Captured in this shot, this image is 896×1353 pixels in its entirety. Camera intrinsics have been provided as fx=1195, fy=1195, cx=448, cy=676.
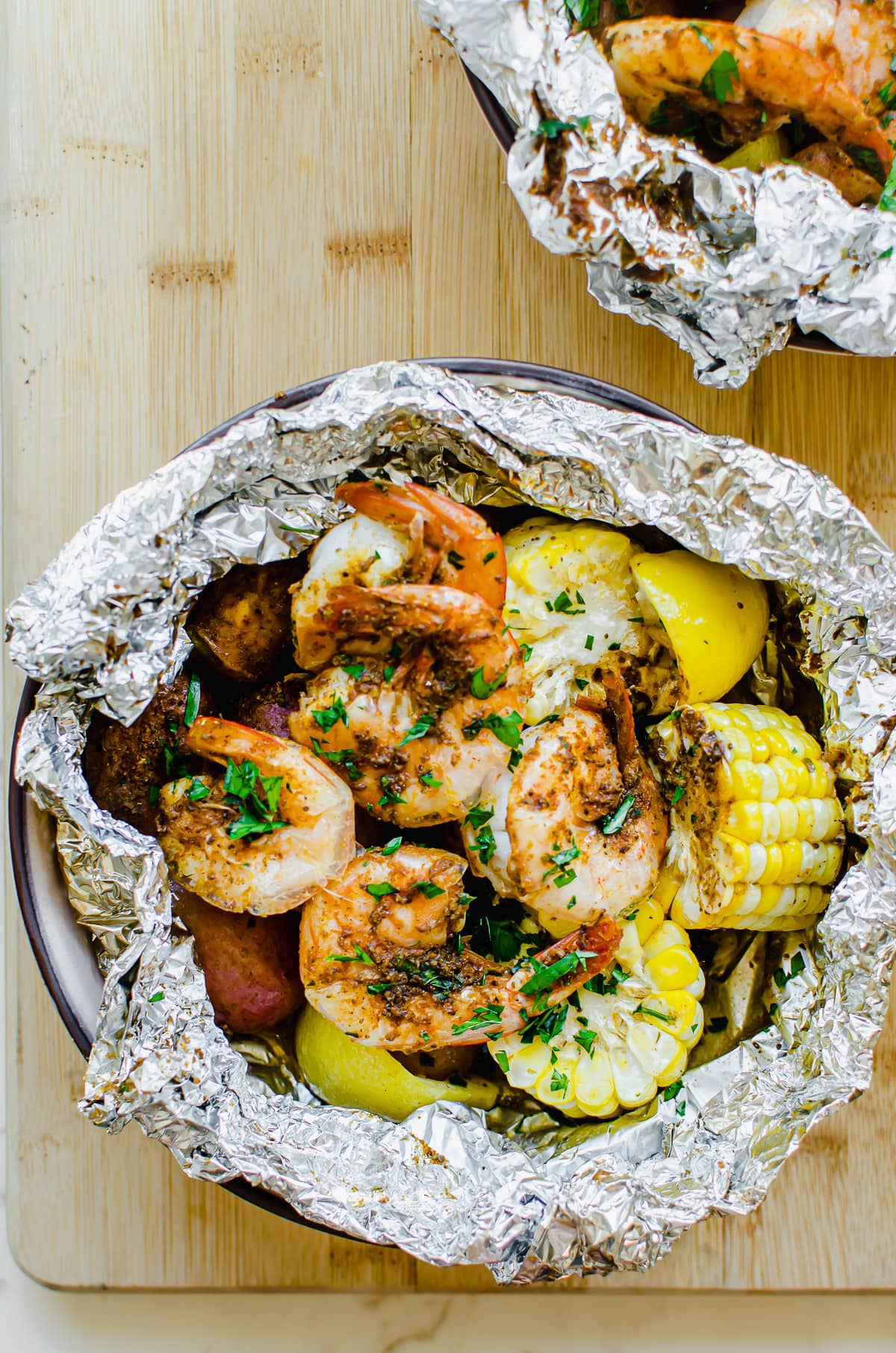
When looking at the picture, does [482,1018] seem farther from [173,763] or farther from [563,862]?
[173,763]

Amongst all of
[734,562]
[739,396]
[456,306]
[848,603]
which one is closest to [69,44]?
[456,306]

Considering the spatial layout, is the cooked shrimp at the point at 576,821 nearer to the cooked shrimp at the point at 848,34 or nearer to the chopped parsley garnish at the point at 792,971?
the chopped parsley garnish at the point at 792,971

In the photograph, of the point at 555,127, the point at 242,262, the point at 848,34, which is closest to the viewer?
the point at 555,127

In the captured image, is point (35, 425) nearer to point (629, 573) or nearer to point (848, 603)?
point (629, 573)

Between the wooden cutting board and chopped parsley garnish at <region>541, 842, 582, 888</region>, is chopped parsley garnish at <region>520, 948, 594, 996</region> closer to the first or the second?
chopped parsley garnish at <region>541, 842, 582, 888</region>

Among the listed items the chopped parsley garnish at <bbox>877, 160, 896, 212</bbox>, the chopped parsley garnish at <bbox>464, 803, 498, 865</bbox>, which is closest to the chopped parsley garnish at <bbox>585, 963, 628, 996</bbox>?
the chopped parsley garnish at <bbox>464, 803, 498, 865</bbox>

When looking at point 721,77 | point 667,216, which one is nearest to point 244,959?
point 667,216
